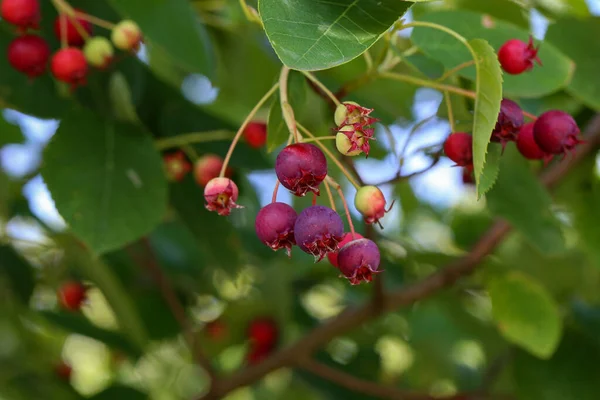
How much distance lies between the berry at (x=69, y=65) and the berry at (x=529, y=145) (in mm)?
703

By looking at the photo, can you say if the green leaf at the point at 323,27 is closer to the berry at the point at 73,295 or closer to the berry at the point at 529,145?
the berry at the point at 529,145

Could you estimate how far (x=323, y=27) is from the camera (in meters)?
0.73

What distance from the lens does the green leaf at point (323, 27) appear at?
2.24ft

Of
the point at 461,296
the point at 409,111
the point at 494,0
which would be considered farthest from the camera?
the point at 461,296

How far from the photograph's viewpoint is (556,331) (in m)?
1.45

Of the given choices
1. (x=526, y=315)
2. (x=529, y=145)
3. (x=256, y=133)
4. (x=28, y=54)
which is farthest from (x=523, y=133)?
(x=28, y=54)

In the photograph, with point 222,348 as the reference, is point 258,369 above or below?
above

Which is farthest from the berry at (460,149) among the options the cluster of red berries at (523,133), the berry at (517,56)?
the berry at (517,56)

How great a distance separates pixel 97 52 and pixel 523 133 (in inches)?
27.6

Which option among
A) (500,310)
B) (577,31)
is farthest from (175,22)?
(500,310)

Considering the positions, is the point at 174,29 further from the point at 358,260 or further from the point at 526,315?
the point at 526,315

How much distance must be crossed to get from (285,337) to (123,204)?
39.7 inches

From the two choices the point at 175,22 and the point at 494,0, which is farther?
the point at 494,0

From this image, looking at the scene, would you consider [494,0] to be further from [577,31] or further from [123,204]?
→ [123,204]
